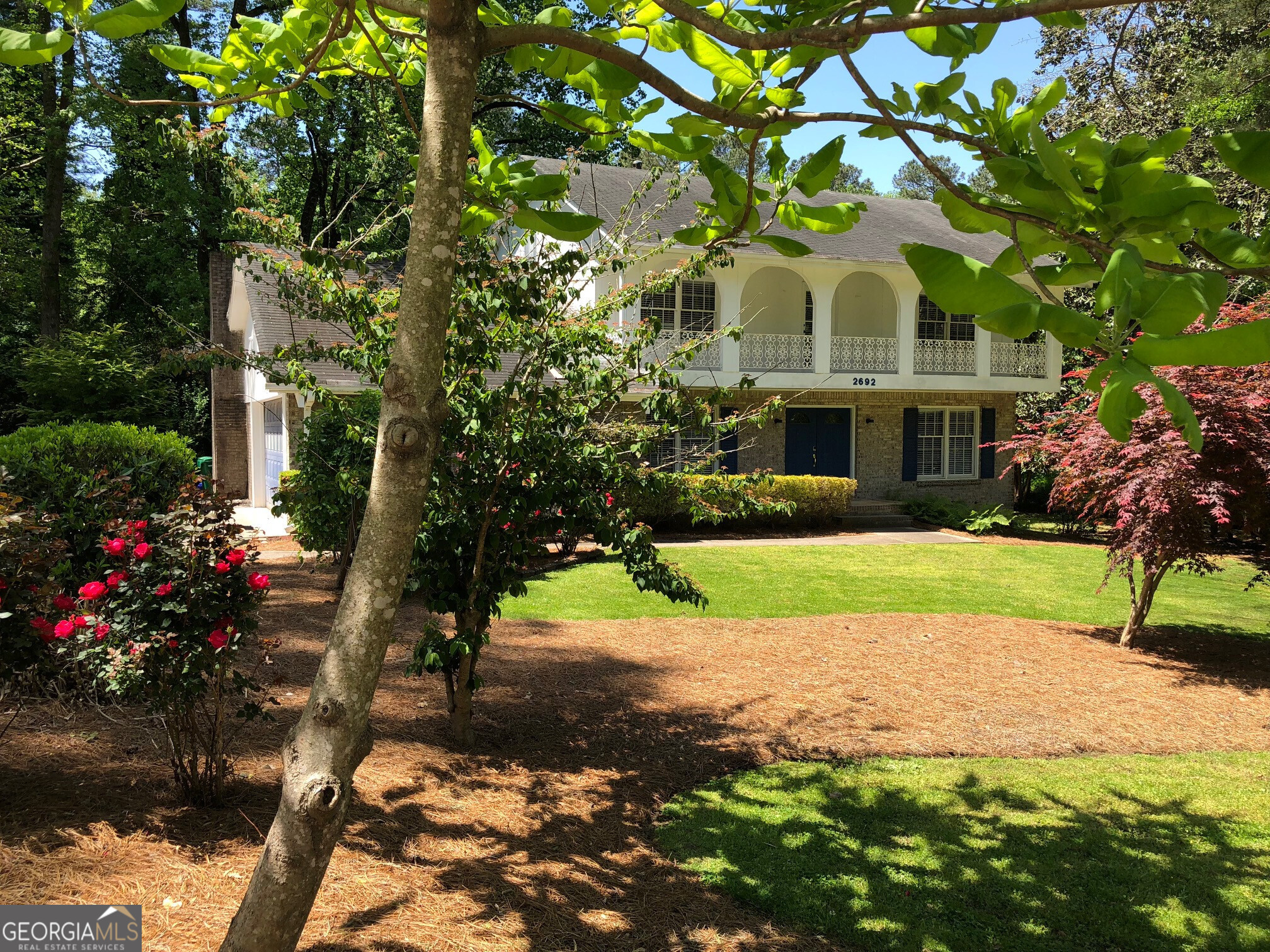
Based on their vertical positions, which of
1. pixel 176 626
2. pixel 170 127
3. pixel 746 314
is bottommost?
pixel 176 626

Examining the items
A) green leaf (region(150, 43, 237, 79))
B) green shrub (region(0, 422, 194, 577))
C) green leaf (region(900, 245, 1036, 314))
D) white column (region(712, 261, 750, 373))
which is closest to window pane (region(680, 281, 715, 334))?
white column (region(712, 261, 750, 373))

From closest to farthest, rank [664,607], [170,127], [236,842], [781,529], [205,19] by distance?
[236,842], [170,127], [664,607], [781,529], [205,19]

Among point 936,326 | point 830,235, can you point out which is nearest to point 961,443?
point 936,326

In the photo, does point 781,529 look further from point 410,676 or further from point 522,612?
point 410,676

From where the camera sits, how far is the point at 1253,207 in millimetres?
17359

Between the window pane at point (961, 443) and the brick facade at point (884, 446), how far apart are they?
34cm

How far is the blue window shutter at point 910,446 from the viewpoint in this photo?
22203mm

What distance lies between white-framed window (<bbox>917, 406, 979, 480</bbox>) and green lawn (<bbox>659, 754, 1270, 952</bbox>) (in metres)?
17.3

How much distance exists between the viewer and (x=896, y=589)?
12.3 metres

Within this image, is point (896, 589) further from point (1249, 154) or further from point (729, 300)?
point (1249, 154)

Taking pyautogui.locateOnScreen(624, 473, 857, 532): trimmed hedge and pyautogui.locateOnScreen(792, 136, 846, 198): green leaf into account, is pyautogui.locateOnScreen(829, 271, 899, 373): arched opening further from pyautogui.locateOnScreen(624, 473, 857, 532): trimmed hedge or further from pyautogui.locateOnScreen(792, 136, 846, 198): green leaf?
pyautogui.locateOnScreen(792, 136, 846, 198): green leaf

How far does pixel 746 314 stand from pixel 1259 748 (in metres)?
17.1

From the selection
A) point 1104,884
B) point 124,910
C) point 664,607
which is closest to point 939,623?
point 664,607

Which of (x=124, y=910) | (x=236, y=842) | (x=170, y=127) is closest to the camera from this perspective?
(x=124, y=910)
